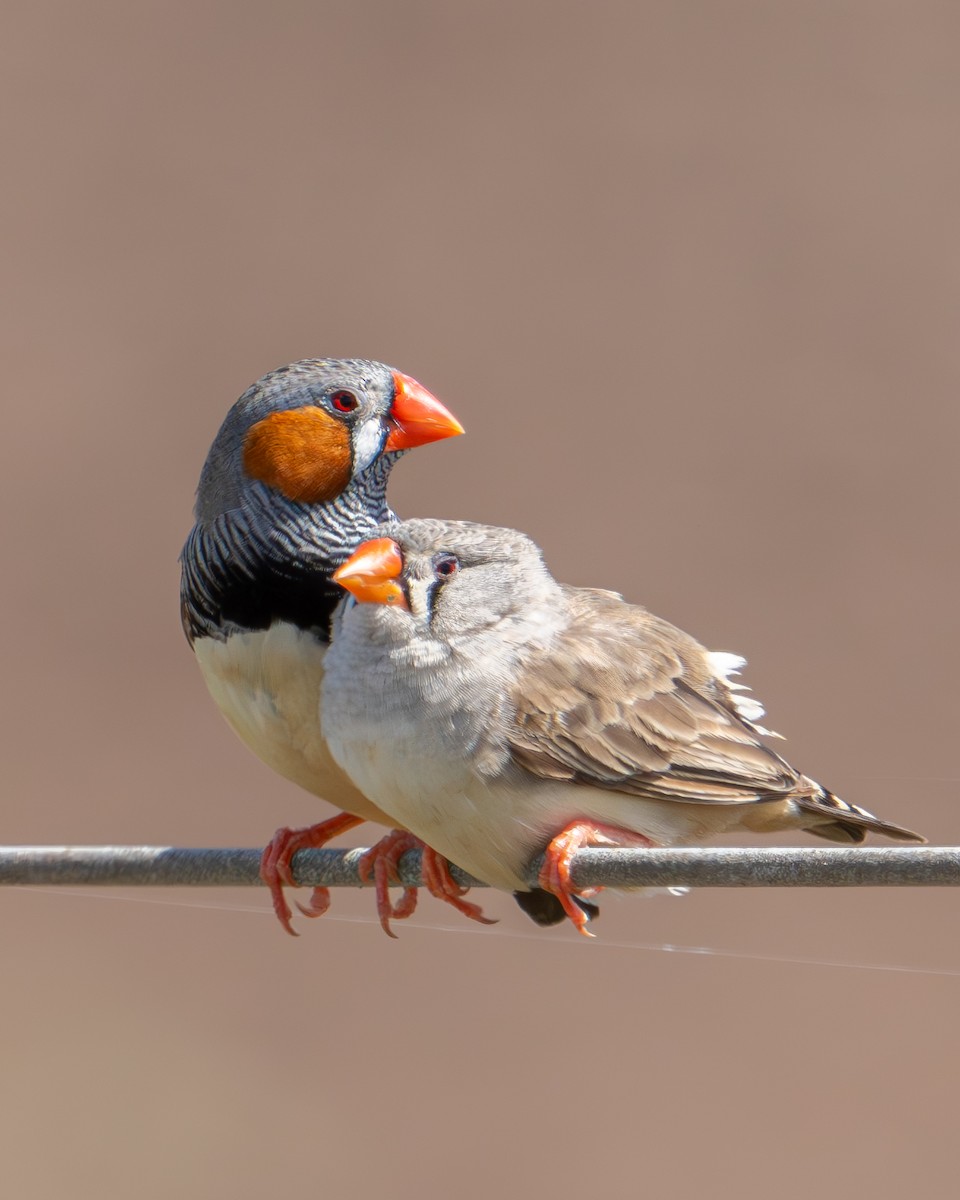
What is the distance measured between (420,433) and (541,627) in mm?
411

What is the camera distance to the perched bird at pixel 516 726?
217 cm

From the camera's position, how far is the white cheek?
253cm

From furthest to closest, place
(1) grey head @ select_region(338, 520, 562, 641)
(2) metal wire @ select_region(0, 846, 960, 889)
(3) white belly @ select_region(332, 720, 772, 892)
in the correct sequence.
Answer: (1) grey head @ select_region(338, 520, 562, 641) < (3) white belly @ select_region(332, 720, 772, 892) < (2) metal wire @ select_region(0, 846, 960, 889)

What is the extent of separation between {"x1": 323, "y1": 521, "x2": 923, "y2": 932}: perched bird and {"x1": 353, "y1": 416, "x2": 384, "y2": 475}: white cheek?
8.3 inches

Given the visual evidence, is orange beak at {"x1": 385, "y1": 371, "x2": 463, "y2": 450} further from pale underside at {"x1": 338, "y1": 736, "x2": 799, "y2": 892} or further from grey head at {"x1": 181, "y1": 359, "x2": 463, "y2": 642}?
pale underside at {"x1": 338, "y1": 736, "x2": 799, "y2": 892}

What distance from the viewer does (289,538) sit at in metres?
2.47

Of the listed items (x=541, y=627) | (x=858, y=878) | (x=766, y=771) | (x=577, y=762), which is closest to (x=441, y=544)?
(x=541, y=627)

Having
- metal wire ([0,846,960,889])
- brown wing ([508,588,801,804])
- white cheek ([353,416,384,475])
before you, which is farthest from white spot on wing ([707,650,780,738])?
white cheek ([353,416,384,475])

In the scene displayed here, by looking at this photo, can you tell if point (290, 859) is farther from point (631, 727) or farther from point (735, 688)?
point (735, 688)

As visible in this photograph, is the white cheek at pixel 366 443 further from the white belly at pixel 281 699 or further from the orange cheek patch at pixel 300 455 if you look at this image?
the white belly at pixel 281 699

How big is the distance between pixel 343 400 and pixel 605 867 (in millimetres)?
945

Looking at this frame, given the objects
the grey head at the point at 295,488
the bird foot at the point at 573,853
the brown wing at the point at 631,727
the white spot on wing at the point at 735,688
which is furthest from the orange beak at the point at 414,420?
the bird foot at the point at 573,853

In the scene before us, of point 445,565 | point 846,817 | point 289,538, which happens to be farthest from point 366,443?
point 846,817

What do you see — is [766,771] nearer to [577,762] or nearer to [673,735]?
[673,735]
